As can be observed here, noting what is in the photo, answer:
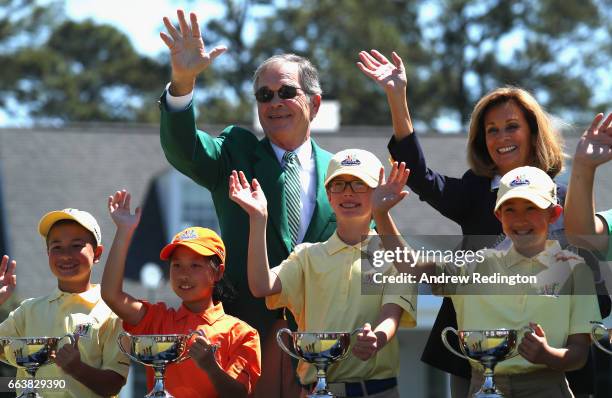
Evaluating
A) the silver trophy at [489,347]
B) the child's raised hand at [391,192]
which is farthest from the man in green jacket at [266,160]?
the silver trophy at [489,347]

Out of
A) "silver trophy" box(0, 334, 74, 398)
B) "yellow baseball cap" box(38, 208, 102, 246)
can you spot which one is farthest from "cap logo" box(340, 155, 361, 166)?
"silver trophy" box(0, 334, 74, 398)

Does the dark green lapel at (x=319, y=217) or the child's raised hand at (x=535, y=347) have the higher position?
the dark green lapel at (x=319, y=217)

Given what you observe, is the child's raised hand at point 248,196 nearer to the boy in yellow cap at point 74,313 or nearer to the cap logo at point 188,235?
the cap logo at point 188,235

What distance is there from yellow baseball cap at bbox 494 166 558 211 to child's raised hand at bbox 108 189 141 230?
164 cm

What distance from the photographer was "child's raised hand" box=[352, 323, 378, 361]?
16.8ft

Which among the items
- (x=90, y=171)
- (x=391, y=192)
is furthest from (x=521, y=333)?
(x=90, y=171)

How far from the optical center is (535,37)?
3894 centimetres

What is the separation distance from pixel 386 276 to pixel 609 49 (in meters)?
34.9

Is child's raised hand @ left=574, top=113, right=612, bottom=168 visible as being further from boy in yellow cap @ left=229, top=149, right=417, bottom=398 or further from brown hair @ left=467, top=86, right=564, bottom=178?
boy in yellow cap @ left=229, top=149, right=417, bottom=398

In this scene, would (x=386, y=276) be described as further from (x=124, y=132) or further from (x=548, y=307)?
(x=124, y=132)

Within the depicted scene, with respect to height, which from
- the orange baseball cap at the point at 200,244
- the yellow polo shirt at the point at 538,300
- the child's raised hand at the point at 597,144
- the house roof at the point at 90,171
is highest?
the house roof at the point at 90,171

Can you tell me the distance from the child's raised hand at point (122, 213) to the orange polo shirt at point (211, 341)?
1.44ft

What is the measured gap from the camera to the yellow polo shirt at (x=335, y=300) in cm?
558

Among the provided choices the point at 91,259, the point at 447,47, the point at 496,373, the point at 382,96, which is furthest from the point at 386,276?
the point at 447,47
